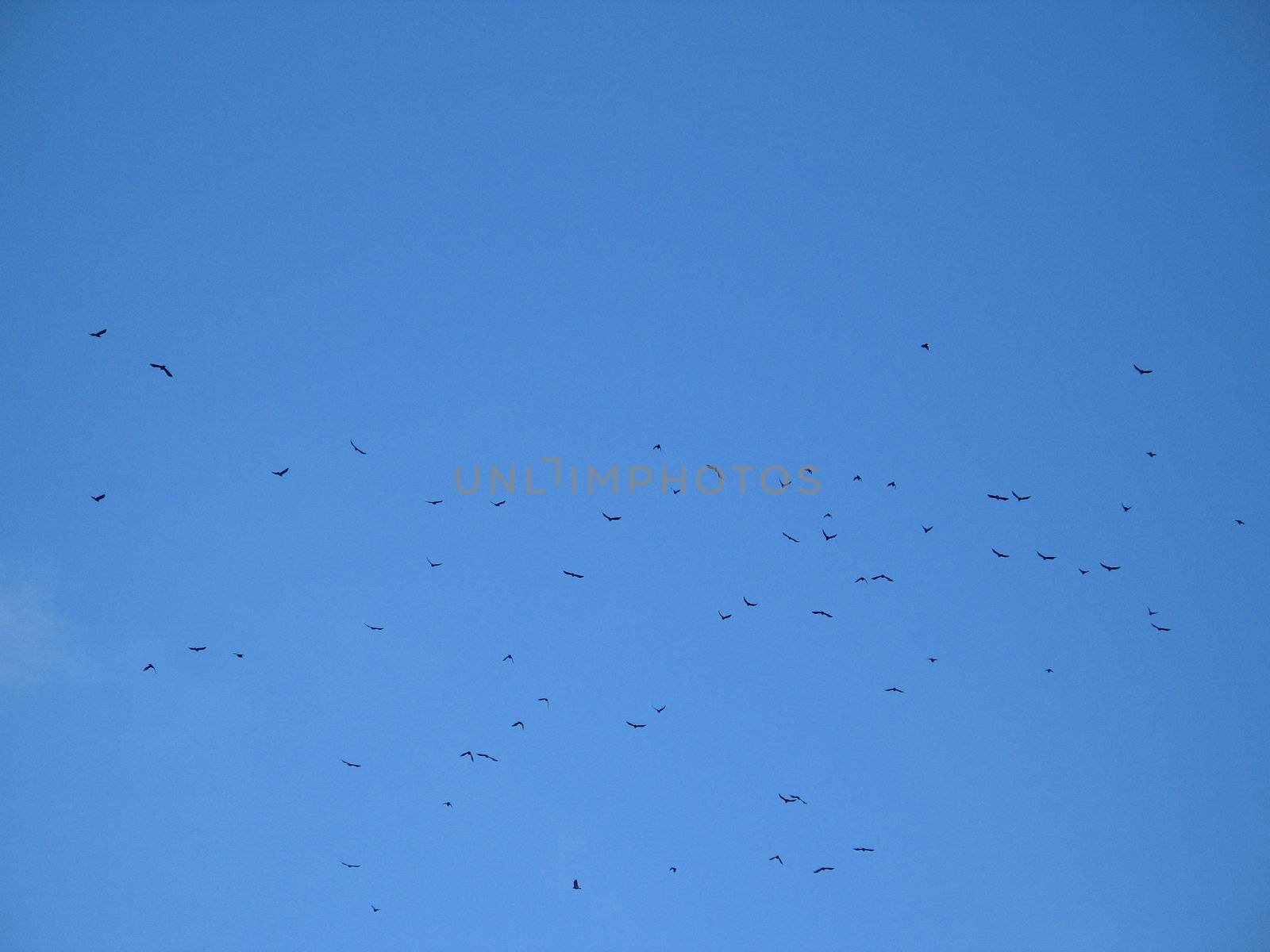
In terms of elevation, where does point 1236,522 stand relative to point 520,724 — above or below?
above

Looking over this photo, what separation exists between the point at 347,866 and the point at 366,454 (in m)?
17.3

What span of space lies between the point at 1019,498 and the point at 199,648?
1256 inches

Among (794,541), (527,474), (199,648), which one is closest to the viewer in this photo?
(199,648)

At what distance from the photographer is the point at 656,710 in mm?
48594

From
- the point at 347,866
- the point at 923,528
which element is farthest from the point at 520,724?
the point at 923,528

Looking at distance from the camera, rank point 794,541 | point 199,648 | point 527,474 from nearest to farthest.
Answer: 1. point 199,648
2. point 527,474
3. point 794,541

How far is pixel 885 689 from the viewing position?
4719 centimetres

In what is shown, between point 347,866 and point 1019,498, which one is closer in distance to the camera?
point 1019,498

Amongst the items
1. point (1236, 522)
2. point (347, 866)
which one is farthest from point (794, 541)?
point (347, 866)

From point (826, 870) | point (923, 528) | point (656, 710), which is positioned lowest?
point (826, 870)

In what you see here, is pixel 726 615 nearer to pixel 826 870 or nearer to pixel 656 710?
pixel 656 710

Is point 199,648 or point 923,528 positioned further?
point 923,528

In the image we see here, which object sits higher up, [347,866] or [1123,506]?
[1123,506]

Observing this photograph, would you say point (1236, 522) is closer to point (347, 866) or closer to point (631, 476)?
point (631, 476)
